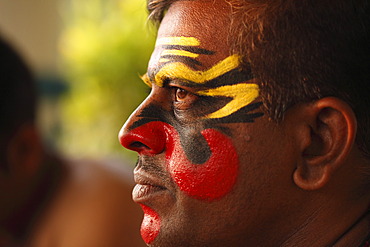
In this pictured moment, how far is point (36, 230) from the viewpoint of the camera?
10.3ft

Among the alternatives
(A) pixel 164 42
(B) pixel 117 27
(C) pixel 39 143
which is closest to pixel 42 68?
(B) pixel 117 27

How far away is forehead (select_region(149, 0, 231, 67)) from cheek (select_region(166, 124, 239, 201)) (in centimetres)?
24

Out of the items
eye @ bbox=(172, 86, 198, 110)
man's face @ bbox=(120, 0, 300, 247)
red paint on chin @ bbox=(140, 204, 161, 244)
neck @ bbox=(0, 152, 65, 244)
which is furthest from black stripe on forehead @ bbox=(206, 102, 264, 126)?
neck @ bbox=(0, 152, 65, 244)

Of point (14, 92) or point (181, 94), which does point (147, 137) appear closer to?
point (181, 94)

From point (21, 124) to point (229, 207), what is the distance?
5.97 ft

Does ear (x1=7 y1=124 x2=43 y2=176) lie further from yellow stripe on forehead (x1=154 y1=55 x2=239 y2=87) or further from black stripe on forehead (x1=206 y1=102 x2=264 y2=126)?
black stripe on forehead (x1=206 y1=102 x2=264 y2=126)

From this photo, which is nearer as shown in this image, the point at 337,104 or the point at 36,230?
the point at 337,104

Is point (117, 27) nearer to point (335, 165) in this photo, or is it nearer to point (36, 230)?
point (36, 230)

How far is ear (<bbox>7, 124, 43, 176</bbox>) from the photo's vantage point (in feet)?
9.89

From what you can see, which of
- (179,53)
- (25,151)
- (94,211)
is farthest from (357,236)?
(25,151)

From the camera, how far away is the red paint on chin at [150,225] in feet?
5.49

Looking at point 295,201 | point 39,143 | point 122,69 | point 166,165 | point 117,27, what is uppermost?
point 117,27

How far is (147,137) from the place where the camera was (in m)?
1.68

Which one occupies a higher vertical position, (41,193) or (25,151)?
(25,151)
